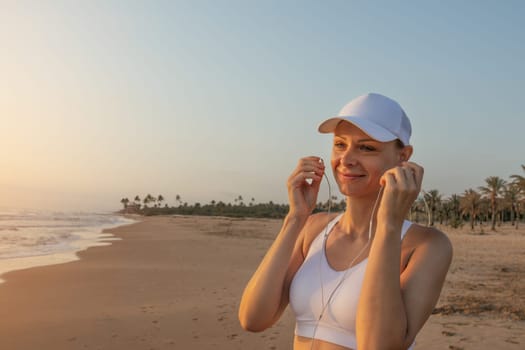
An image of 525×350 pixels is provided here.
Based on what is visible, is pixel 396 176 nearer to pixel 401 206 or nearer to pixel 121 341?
pixel 401 206

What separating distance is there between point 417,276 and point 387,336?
0.84ft

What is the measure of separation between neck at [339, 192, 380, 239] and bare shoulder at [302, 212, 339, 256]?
0.15 meters

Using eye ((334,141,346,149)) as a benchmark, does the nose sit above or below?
below

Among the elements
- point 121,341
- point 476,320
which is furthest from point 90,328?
point 476,320

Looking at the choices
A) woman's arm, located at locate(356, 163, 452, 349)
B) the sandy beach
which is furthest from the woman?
the sandy beach

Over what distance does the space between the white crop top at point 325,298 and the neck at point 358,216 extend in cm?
15

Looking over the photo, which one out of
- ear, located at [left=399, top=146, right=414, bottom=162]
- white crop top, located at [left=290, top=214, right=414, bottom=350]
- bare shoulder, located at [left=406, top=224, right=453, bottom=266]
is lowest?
white crop top, located at [left=290, top=214, right=414, bottom=350]

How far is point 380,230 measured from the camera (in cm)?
174

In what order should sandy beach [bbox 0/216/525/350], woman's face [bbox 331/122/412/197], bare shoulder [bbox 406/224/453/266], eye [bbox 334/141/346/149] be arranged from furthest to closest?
sandy beach [bbox 0/216/525/350] < eye [bbox 334/141/346/149] < woman's face [bbox 331/122/412/197] < bare shoulder [bbox 406/224/453/266]

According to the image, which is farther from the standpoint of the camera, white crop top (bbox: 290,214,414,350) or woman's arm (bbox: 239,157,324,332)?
woman's arm (bbox: 239,157,324,332)

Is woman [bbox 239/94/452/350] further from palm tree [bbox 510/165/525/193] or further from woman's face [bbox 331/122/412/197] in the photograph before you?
palm tree [bbox 510/165/525/193]

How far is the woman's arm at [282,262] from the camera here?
2.14 m

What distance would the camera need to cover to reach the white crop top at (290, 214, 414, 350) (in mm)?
1937

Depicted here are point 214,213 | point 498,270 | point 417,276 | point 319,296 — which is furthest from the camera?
point 214,213
